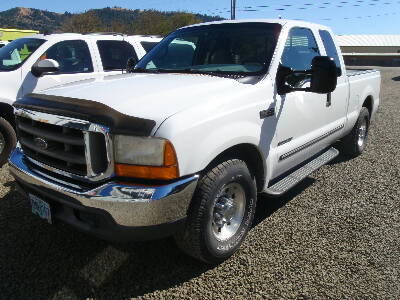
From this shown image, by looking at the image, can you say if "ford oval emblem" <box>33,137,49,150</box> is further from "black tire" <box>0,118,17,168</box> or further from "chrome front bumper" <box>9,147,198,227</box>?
"black tire" <box>0,118,17,168</box>

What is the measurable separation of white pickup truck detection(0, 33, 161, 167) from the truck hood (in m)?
2.51

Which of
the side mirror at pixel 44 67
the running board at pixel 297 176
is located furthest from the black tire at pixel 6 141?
the running board at pixel 297 176

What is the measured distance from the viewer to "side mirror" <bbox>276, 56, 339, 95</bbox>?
2.86 metres

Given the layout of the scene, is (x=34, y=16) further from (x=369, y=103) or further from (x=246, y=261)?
(x=246, y=261)

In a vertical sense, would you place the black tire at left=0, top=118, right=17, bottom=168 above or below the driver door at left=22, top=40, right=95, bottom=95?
below

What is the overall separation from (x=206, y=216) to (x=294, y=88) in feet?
4.67

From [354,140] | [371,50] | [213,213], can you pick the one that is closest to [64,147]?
[213,213]

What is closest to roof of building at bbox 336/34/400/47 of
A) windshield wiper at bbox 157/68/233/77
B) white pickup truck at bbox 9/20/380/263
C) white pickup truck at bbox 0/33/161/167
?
white pickup truck at bbox 0/33/161/167

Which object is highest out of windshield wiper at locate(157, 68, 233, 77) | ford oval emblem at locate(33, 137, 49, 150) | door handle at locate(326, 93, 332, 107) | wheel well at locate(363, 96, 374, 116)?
windshield wiper at locate(157, 68, 233, 77)

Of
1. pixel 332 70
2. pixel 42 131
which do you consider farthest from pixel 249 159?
pixel 42 131

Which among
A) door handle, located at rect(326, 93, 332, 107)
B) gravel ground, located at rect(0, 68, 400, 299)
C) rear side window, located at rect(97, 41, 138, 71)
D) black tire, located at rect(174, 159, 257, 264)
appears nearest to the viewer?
black tire, located at rect(174, 159, 257, 264)

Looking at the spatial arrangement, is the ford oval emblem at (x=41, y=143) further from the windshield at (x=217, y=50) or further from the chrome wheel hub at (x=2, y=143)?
the chrome wheel hub at (x=2, y=143)

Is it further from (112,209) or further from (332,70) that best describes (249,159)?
(112,209)

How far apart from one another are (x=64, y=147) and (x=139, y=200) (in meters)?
0.69
